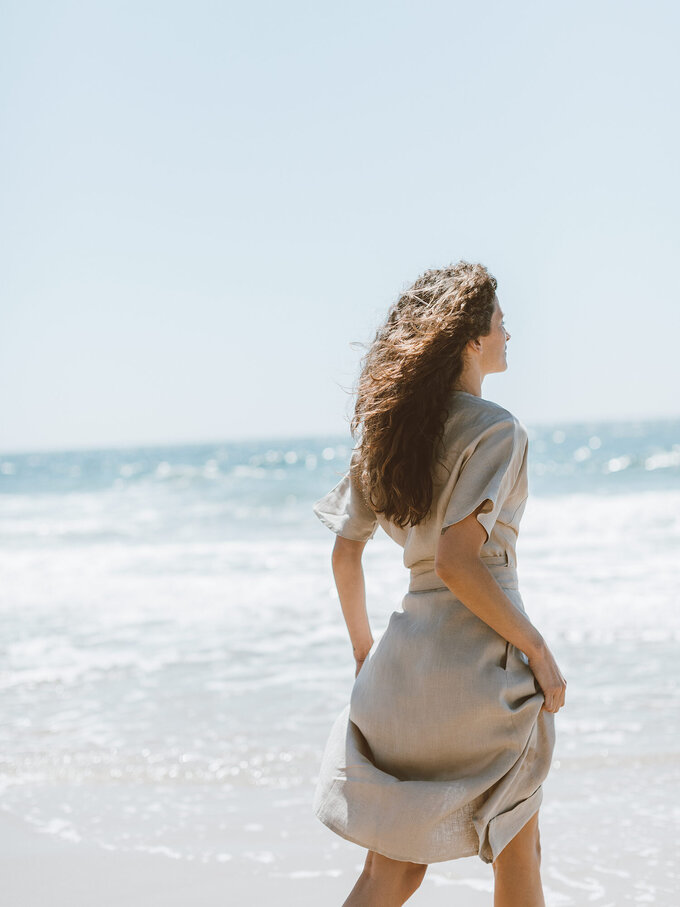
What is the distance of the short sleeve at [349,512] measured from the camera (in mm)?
1935

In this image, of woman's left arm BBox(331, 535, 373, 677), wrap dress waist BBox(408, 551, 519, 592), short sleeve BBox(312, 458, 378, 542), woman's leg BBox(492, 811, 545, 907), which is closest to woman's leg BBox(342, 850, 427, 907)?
→ woman's leg BBox(492, 811, 545, 907)

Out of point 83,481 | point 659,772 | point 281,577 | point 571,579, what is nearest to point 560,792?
point 659,772

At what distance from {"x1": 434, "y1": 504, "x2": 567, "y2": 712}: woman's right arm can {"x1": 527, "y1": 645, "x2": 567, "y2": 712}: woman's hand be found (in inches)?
0.8

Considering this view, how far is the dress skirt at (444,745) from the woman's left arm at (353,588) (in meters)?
0.24

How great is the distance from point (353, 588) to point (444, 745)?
437 mm

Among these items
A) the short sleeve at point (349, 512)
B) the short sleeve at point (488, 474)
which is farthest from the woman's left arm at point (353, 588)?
the short sleeve at point (488, 474)

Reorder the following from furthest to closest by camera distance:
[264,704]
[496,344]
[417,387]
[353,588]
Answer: [264,704] → [353,588] → [496,344] → [417,387]

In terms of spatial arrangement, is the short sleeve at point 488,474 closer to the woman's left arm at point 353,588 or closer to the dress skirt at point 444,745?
the dress skirt at point 444,745

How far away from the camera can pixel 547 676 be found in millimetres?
1695

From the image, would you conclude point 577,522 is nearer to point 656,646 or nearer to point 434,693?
point 656,646

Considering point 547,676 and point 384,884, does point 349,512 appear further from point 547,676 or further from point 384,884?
point 384,884

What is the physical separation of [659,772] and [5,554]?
957 cm

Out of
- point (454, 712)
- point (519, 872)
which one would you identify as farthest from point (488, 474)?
point (519, 872)

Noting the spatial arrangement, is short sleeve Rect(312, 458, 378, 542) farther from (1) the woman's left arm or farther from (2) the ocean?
(2) the ocean
